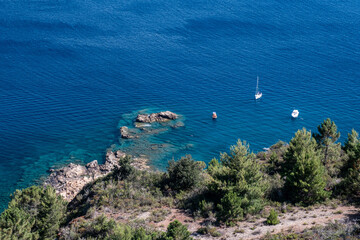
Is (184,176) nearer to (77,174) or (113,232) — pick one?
(113,232)

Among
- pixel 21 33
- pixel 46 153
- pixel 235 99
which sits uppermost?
pixel 21 33

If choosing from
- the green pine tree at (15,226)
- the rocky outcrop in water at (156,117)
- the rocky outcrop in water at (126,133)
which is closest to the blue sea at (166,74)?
the rocky outcrop in water at (126,133)

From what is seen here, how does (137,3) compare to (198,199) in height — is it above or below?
above

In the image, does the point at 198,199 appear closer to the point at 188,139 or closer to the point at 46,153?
the point at 188,139

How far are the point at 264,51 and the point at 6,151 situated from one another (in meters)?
73.9

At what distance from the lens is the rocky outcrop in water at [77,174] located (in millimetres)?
59000

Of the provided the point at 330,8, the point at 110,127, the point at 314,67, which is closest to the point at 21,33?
the point at 110,127

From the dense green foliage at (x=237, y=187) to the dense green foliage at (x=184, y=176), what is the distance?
473cm

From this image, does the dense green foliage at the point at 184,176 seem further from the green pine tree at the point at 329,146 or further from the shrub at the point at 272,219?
the green pine tree at the point at 329,146

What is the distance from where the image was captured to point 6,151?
70.6m

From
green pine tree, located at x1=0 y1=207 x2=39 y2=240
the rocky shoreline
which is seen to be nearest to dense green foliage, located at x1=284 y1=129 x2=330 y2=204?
green pine tree, located at x1=0 y1=207 x2=39 y2=240

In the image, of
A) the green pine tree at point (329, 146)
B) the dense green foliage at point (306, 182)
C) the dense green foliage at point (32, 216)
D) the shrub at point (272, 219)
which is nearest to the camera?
the dense green foliage at point (32, 216)

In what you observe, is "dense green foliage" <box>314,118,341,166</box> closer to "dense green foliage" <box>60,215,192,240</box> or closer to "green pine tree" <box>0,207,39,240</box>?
"dense green foliage" <box>60,215,192,240</box>

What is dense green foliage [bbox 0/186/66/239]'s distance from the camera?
3428 centimetres
